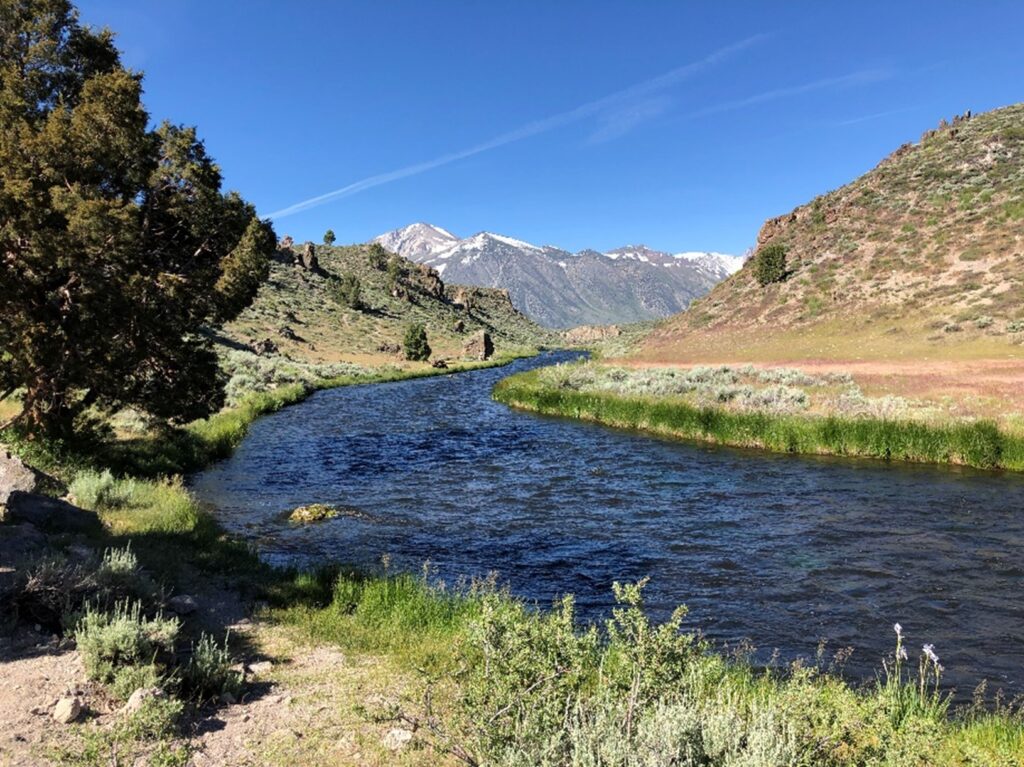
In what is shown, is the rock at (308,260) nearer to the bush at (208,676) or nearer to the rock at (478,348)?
the rock at (478,348)

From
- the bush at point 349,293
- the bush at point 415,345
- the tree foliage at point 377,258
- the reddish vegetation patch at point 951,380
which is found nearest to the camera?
the reddish vegetation patch at point 951,380

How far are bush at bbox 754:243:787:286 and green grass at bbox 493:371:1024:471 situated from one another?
45112mm

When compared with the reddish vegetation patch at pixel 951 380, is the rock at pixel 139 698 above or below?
below

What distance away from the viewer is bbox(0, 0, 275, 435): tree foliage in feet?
41.4

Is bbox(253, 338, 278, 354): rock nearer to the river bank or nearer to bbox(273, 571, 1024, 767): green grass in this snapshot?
the river bank

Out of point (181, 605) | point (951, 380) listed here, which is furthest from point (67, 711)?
point (951, 380)

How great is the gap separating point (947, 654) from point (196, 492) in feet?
66.8

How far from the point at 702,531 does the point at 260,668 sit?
12.2 metres

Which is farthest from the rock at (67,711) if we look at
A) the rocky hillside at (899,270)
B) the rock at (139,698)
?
the rocky hillside at (899,270)

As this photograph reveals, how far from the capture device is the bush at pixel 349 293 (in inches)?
4550

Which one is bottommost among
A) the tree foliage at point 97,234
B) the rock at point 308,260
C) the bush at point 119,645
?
the bush at point 119,645

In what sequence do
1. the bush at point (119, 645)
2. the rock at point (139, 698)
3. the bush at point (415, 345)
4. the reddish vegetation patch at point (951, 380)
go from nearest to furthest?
the rock at point (139, 698) → the bush at point (119, 645) → the reddish vegetation patch at point (951, 380) → the bush at point (415, 345)

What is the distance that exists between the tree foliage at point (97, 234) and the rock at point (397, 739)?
37.4 ft

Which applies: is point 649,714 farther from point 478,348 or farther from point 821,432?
point 478,348
